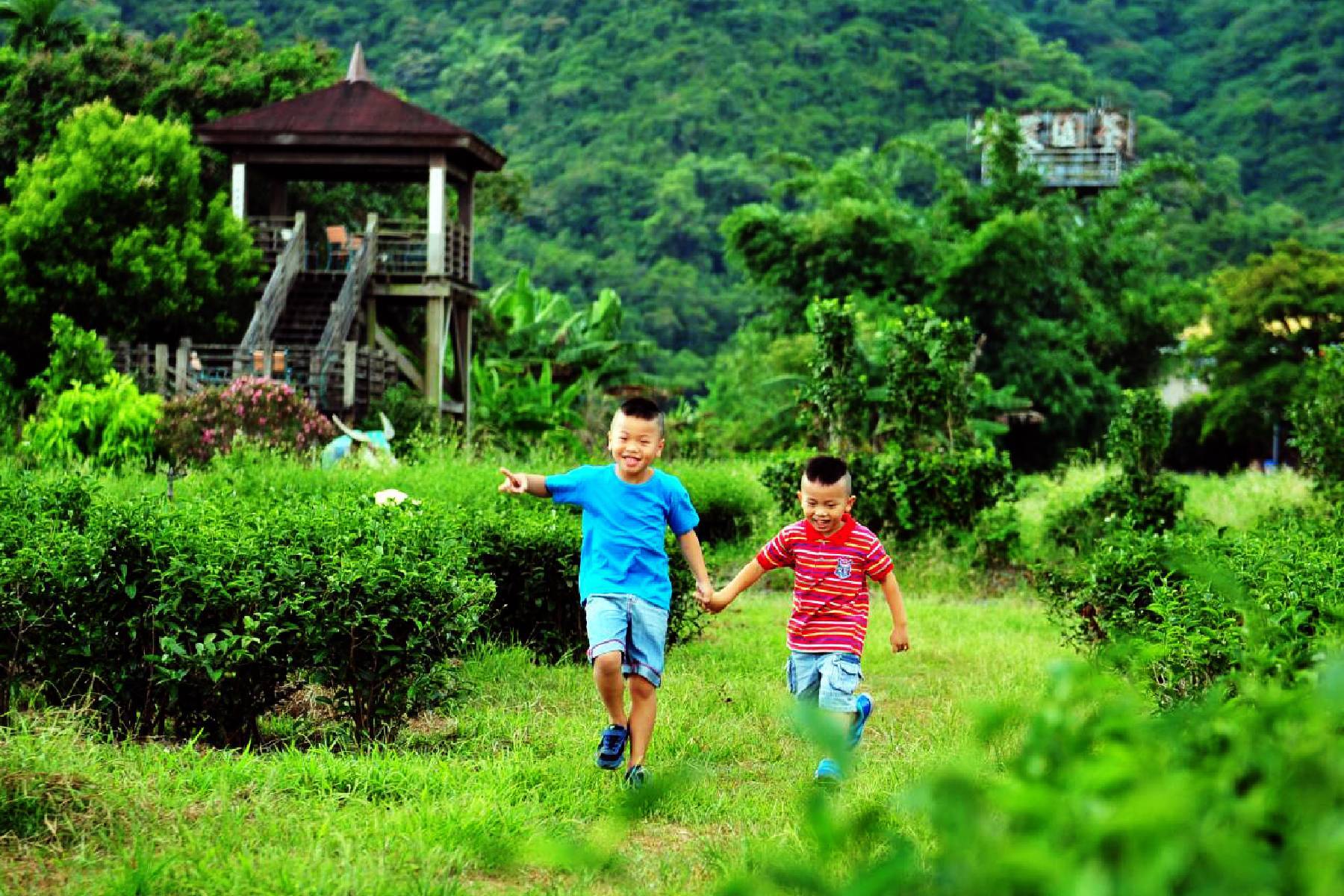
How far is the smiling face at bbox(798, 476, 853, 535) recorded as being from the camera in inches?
243

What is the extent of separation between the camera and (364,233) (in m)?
27.1

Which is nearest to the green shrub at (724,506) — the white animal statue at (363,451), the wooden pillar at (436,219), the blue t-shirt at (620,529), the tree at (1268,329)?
the white animal statue at (363,451)

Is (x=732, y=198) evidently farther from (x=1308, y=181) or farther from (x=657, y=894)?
(x=657, y=894)

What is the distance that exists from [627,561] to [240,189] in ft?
74.8

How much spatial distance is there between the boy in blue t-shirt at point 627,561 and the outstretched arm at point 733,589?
0.05 meters

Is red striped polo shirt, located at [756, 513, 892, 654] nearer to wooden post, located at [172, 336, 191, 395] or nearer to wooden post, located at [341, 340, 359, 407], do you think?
wooden post, located at [341, 340, 359, 407]

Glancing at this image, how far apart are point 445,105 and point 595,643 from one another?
198 feet

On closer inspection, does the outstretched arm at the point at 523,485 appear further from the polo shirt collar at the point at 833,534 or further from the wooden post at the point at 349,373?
the wooden post at the point at 349,373

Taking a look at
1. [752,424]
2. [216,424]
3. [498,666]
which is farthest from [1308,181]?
[498,666]

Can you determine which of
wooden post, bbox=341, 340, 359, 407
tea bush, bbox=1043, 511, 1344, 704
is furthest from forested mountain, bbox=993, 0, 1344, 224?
tea bush, bbox=1043, 511, 1344, 704

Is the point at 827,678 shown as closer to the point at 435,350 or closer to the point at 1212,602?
the point at 1212,602

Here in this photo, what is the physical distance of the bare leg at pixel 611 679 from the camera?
5.91 meters

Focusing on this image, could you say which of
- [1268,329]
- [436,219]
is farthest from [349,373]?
[1268,329]

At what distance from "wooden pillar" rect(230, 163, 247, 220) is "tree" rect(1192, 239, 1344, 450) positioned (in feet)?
82.1
